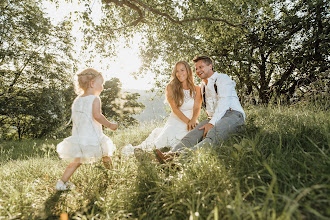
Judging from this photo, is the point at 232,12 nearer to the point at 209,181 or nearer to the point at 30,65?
the point at 209,181

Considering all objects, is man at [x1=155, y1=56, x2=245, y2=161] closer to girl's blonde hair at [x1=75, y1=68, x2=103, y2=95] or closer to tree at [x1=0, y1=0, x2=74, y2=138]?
girl's blonde hair at [x1=75, y1=68, x2=103, y2=95]

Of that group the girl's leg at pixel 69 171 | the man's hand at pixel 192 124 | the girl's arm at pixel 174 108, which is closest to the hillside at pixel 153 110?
the girl's arm at pixel 174 108

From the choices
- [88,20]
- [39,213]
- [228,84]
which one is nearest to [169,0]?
[88,20]

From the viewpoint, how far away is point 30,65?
49.1 ft

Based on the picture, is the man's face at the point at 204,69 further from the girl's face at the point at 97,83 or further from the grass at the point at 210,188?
the girl's face at the point at 97,83

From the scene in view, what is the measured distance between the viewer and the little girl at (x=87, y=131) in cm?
304

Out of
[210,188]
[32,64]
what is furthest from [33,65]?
[210,188]

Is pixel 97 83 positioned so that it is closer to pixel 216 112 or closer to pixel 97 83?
pixel 97 83

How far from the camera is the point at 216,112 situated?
3.88 m

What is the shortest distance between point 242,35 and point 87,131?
28.2 ft

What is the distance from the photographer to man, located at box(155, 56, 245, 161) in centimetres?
335

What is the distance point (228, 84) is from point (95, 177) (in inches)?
107

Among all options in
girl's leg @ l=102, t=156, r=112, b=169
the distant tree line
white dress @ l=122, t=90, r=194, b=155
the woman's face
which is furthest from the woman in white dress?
the distant tree line

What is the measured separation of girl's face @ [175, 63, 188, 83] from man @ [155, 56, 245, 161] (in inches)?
23.1
